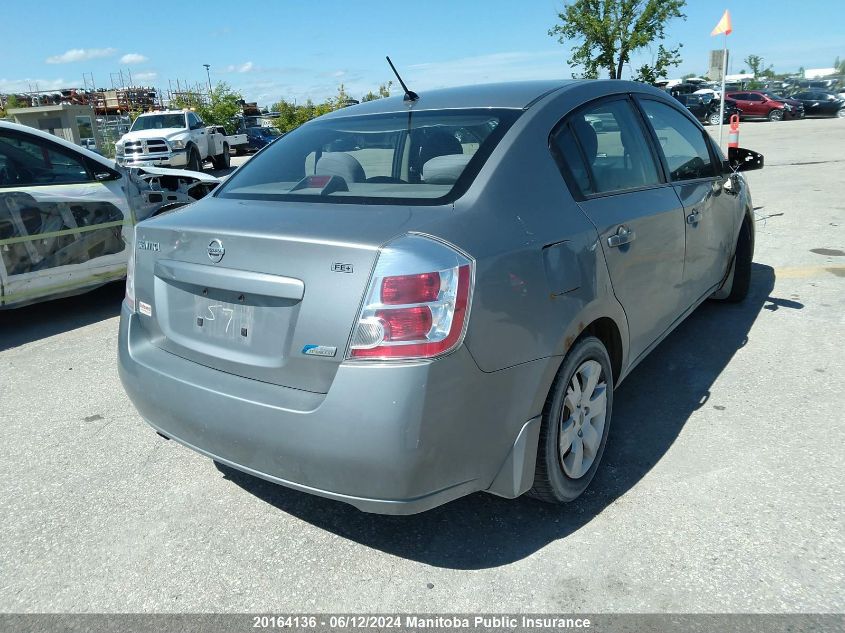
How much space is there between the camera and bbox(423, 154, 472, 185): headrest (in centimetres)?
259

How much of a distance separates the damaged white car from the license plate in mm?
3605

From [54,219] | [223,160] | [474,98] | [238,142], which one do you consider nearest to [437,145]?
[474,98]

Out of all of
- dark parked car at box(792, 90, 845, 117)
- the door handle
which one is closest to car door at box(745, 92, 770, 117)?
dark parked car at box(792, 90, 845, 117)

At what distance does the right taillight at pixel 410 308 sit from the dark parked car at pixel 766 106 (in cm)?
3850

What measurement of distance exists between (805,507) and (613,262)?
4.15ft

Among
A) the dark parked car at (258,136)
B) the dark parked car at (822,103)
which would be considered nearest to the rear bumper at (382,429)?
the dark parked car at (258,136)

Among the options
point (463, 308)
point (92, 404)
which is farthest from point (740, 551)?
point (92, 404)

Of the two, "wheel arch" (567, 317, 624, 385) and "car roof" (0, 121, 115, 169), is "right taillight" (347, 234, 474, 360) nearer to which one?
"wheel arch" (567, 317, 624, 385)

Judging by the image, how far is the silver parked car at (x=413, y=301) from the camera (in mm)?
2111

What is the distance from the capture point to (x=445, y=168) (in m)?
2.69

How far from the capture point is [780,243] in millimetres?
7637

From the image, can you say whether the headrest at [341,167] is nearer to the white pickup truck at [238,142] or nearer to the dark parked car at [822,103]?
the white pickup truck at [238,142]

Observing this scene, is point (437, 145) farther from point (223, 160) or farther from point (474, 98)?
point (223, 160)

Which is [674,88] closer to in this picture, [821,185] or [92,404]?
[821,185]
